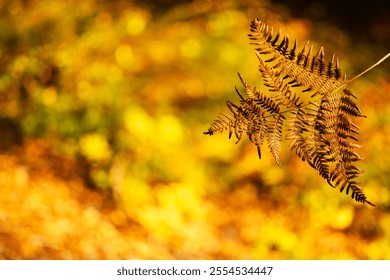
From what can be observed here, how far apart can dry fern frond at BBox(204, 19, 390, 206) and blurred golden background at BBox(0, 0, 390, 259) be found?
0.28ft

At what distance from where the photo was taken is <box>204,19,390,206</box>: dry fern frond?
1.24 metres

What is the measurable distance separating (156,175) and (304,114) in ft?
1.62

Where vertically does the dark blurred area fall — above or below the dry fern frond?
above

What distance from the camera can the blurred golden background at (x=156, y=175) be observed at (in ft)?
4.66

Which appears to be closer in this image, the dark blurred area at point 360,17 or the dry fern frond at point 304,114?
the dry fern frond at point 304,114

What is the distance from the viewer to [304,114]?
1.28m

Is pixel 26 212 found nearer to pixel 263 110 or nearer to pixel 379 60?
pixel 263 110

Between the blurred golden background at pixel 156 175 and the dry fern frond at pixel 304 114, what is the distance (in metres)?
0.09

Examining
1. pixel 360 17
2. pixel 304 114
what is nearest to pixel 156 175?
pixel 304 114

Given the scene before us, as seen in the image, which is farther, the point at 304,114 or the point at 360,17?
the point at 360,17

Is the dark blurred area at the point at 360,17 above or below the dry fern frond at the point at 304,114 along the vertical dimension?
above

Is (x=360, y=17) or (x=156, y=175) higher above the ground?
(x=360, y=17)

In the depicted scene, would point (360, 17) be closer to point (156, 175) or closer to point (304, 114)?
point (304, 114)
